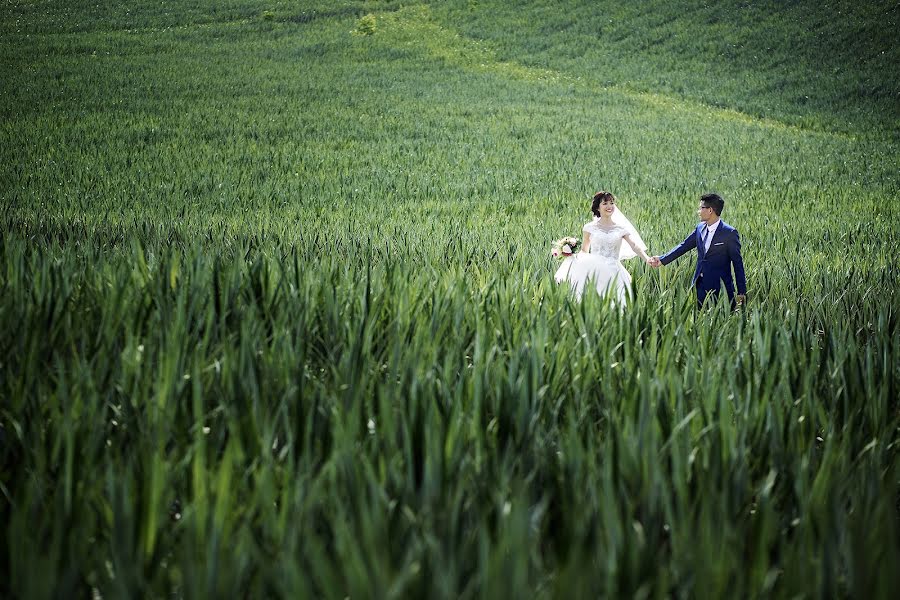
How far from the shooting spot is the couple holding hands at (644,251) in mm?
5926

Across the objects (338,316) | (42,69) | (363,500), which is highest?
(42,69)

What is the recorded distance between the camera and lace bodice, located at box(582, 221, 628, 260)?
6453mm

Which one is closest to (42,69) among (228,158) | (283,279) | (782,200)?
(228,158)

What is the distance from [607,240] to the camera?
6.46 metres

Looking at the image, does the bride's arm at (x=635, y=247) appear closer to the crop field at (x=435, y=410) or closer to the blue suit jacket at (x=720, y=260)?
the blue suit jacket at (x=720, y=260)

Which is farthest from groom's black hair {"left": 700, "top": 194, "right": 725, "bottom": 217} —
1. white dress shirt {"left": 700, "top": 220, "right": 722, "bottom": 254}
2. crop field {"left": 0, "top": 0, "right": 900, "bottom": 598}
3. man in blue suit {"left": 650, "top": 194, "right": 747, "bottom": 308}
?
crop field {"left": 0, "top": 0, "right": 900, "bottom": 598}

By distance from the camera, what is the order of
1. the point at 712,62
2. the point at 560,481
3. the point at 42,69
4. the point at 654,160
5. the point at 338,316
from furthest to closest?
the point at 712,62
the point at 42,69
the point at 654,160
the point at 338,316
the point at 560,481

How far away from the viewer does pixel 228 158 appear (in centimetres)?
1686

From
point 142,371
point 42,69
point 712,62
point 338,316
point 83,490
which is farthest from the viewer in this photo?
point 712,62

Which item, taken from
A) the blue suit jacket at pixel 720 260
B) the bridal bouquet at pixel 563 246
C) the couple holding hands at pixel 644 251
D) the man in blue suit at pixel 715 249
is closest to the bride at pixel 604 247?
the couple holding hands at pixel 644 251

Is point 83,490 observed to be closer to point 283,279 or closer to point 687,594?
point 687,594

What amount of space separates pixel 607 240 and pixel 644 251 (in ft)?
1.06

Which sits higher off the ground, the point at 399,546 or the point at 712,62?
the point at 712,62

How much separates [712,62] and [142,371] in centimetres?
3517
